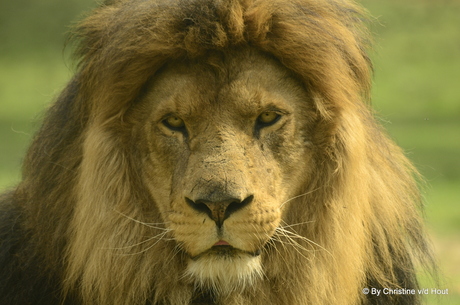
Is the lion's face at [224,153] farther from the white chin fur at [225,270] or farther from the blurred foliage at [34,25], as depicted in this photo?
the blurred foliage at [34,25]

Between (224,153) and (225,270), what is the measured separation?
1.59ft

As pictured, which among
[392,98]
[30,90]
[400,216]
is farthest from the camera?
[30,90]

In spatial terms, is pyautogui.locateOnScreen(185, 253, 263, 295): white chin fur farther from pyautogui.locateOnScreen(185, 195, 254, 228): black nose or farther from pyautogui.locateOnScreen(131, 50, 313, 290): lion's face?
pyautogui.locateOnScreen(185, 195, 254, 228): black nose

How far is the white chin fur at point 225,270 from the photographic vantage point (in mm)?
3533

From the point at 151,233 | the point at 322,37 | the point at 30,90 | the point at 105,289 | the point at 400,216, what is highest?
the point at 30,90

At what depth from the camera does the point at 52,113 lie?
4180 mm

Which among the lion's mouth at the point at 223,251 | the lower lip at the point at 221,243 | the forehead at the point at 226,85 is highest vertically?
the forehead at the point at 226,85

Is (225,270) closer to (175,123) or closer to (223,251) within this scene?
(223,251)

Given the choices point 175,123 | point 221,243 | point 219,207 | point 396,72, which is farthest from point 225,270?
point 396,72

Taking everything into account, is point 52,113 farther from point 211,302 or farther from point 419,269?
point 419,269

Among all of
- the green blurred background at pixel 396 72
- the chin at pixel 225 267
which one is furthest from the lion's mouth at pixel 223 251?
the green blurred background at pixel 396 72

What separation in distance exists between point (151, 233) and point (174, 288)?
0.27 m

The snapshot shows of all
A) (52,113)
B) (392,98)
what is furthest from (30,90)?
(52,113)

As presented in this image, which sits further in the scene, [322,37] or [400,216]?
[400,216]
